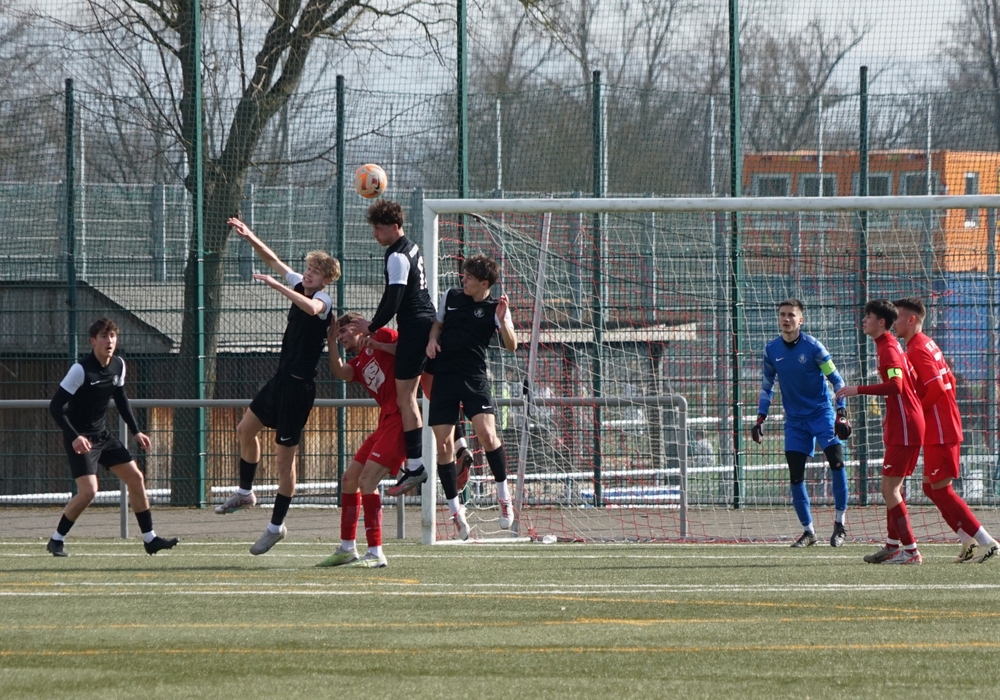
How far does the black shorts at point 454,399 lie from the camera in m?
9.05

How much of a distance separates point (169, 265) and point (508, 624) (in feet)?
30.0

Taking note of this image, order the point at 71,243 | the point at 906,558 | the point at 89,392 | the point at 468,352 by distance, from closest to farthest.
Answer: the point at 906,558, the point at 468,352, the point at 89,392, the point at 71,243

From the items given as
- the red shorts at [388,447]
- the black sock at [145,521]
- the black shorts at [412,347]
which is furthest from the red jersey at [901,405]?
the black sock at [145,521]

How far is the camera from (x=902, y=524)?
28.3 ft

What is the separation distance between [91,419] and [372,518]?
8.10 ft

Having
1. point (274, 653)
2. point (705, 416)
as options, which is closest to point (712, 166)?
point (705, 416)

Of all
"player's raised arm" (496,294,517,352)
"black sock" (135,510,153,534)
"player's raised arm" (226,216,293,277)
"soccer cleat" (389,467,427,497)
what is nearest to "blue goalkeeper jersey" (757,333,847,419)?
"player's raised arm" (496,294,517,352)

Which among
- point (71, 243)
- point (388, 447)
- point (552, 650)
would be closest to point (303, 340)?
point (388, 447)

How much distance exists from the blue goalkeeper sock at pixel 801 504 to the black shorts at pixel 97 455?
5.36 metres

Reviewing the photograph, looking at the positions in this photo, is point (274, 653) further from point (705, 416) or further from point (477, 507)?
point (705, 416)

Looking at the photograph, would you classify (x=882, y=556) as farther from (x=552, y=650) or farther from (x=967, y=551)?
(x=552, y=650)

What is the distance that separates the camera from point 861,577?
7719mm

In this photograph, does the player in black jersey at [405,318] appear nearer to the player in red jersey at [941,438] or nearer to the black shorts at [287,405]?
the black shorts at [287,405]

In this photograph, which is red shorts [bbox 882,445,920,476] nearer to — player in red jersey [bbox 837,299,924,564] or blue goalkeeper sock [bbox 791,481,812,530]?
player in red jersey [bbox 837,299,924,564]
